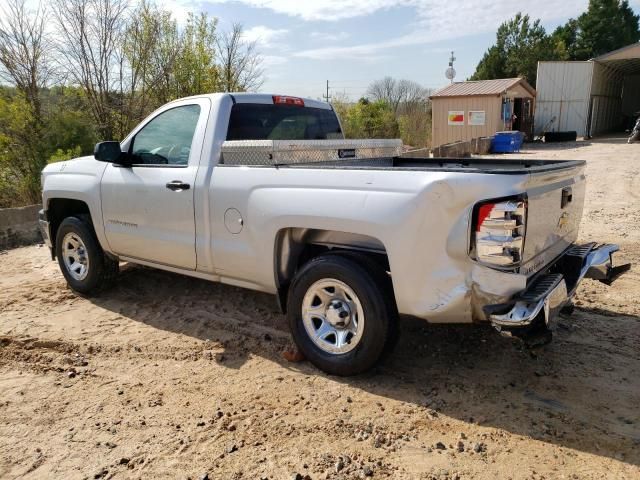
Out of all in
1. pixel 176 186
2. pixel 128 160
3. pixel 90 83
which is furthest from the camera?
pixel 90 83

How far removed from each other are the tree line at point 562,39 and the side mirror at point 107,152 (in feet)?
155

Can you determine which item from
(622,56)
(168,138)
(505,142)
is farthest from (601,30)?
(168,138)

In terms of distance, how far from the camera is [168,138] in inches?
180

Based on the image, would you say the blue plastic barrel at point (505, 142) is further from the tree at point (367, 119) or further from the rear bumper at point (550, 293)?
the rear bumper at point (550, 293)

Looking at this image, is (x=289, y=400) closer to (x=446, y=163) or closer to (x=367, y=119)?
(x=446, y=163)

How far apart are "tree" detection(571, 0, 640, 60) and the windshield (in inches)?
2165

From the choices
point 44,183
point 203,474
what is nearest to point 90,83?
point 44,183

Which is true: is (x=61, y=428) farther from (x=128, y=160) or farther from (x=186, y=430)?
(x=128, y=160)

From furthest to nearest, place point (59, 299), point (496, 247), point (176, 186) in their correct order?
point (59, 299), point (176, 186), point (496, 247)

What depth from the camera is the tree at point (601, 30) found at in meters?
50.1

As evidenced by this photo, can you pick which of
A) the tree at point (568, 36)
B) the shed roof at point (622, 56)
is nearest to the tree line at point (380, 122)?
the shed roof at point (622, 56)

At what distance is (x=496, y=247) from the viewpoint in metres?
2.87

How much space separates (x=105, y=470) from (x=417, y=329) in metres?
2.63

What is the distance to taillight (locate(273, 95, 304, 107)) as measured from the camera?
4.72 metres
